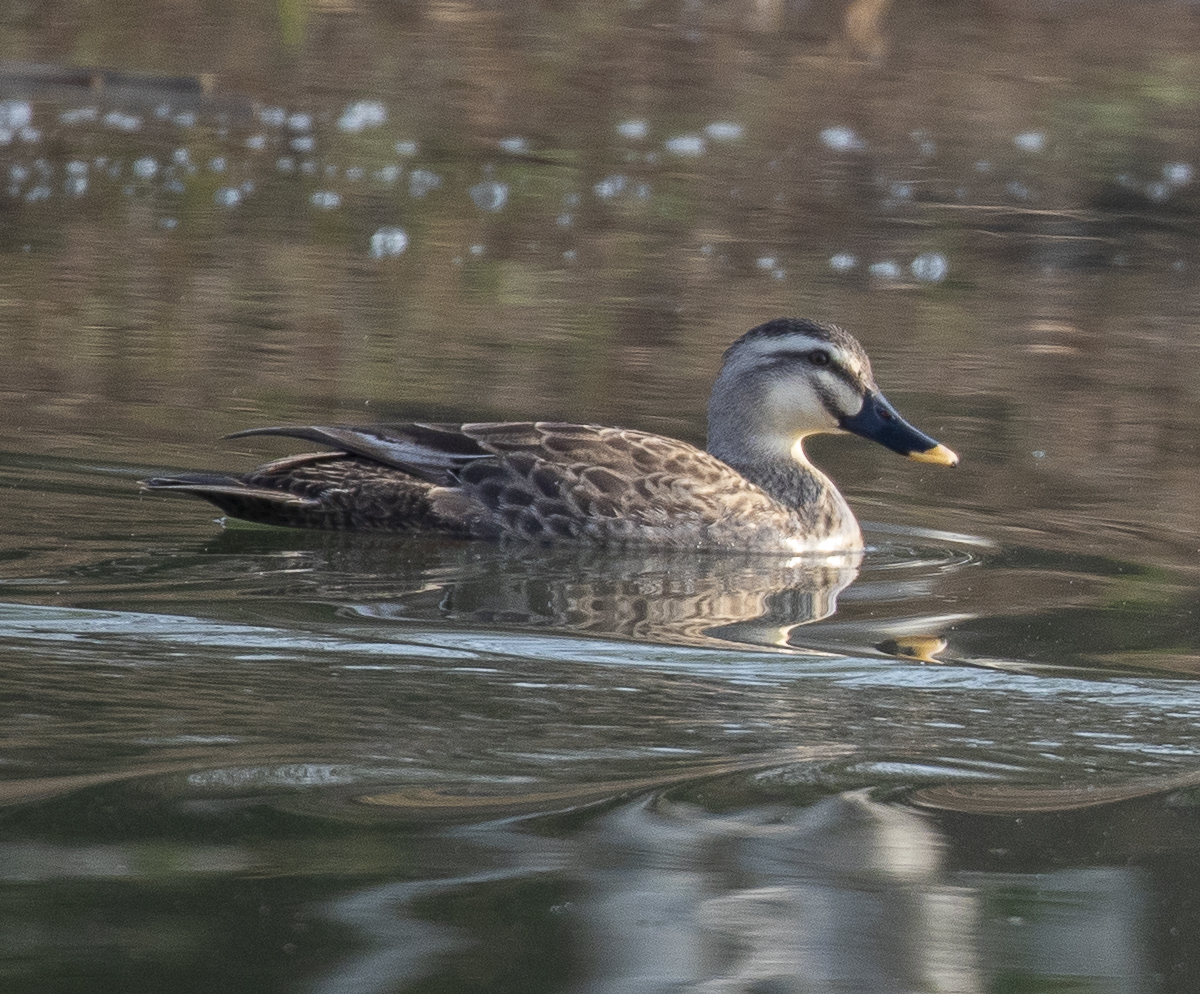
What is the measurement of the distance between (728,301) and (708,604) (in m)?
6.14

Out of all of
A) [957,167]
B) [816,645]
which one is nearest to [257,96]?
[957,167]

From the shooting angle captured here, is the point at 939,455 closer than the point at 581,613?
No

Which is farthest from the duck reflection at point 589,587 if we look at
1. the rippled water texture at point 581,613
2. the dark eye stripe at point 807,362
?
the dark eye stripe at point 807,362

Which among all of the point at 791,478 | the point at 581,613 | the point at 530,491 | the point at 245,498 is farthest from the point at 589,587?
the point at 791,478

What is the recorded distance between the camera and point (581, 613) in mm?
5730

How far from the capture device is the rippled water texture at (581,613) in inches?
132

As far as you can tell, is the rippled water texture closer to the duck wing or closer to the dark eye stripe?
the duck wing

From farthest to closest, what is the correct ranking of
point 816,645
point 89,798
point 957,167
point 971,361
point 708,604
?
point 957,167 → point 971,361 → point 708,604 → point 816,645 → point 89,798

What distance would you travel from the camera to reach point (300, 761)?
4.05 metres

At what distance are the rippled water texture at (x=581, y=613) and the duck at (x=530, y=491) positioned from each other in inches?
5.1

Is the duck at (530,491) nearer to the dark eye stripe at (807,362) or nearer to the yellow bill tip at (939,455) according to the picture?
the yellow bill tip at (939,455)

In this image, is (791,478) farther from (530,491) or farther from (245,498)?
(245,498)

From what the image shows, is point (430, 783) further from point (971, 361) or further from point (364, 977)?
point (971, 361)

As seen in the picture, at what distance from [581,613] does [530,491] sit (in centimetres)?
109
